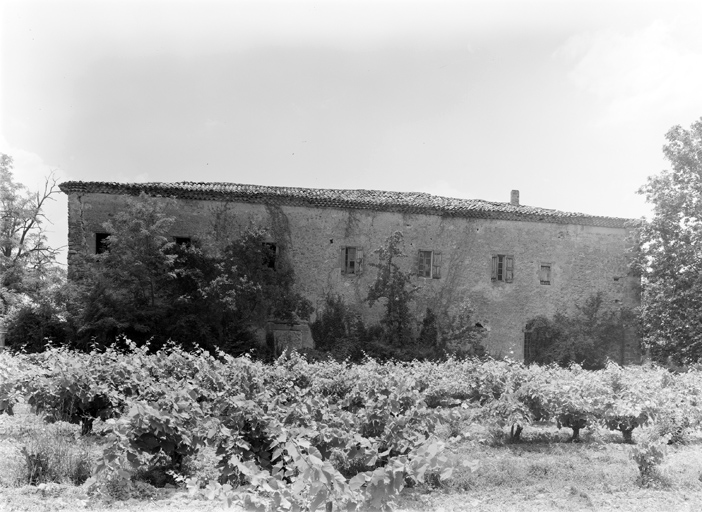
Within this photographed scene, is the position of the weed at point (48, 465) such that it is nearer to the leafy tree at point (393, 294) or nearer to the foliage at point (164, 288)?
the foliage at point (164, 288)

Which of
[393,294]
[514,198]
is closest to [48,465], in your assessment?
[393,294]

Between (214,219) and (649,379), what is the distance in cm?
1494

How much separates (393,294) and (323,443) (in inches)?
581

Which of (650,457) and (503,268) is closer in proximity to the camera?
(650,457)

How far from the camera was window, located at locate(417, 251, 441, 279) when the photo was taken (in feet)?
71.5

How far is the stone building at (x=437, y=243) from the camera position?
20.5 m

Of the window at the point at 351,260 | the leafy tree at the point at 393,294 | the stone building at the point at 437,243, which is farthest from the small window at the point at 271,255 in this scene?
the leafy tree at the point at 393,294

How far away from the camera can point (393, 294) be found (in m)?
20.6

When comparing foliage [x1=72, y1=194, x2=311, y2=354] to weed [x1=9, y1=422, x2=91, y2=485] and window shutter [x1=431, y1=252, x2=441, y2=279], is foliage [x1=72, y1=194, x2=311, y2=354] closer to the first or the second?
window shutter [x1=431, y1=252, x2=441, y2=279]

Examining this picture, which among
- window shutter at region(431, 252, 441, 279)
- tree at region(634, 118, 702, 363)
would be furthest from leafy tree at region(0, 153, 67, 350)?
tree at region(634, 118, 702, 363)

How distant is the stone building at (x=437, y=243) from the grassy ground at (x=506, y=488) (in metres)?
12.9

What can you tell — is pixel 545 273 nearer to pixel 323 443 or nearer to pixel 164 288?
pixel 164 288

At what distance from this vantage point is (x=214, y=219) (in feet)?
67.4

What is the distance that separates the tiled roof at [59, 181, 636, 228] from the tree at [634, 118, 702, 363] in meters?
1.83
